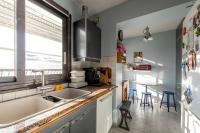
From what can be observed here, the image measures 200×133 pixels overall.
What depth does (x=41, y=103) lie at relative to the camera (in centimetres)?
113

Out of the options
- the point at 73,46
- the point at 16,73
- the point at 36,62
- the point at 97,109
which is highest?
the point at 73,46

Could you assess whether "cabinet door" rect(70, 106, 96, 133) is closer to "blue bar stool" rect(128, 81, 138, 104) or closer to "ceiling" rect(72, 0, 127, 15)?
"ceiling" rect(72, 0, 127, 15)

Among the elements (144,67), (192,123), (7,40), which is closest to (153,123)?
(192,123)

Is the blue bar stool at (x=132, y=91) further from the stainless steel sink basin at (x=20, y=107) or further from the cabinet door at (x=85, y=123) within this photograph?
the stainless steel sink basin at (x=20, y=107)

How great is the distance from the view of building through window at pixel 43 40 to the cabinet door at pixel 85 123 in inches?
32.3

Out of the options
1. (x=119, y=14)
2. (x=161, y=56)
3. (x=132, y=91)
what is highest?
(x=119, y=14)

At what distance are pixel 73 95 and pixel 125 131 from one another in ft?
3.98

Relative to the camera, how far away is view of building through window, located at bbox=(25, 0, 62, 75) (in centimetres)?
131

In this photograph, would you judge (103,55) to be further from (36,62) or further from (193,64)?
(193,64)

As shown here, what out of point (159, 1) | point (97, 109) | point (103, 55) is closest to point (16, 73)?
point (97, 109)

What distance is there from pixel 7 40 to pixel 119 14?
1.88 meters

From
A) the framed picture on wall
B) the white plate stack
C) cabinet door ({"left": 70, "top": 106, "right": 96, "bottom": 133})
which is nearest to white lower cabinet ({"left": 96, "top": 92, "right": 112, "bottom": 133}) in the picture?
cabinet door ({"left": 70, "top": 106, "right": 96, "bottom": 133})

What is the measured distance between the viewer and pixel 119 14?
2.16 metres

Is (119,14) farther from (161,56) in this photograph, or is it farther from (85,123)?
(161,56)
